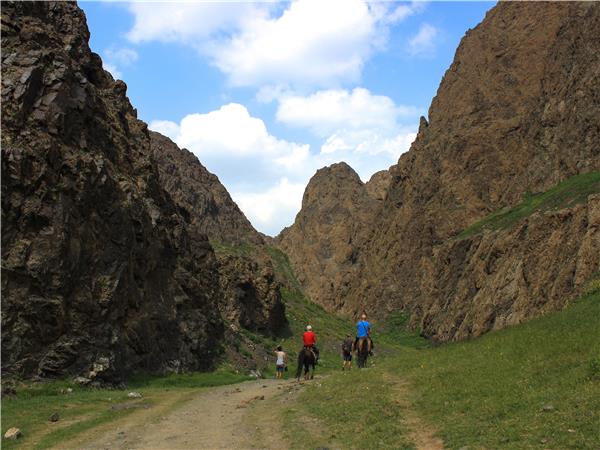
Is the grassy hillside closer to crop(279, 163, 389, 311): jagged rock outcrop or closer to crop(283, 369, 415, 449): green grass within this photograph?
crop(283, 369, 415, 449): green grass

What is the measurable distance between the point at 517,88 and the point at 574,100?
24.2m

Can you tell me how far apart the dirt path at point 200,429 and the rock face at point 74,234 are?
9.49m

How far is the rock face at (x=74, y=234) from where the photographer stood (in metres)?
28.7

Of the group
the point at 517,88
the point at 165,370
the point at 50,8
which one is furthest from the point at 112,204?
the point at 517,88

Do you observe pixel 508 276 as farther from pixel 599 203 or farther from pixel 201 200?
pixel 201 200

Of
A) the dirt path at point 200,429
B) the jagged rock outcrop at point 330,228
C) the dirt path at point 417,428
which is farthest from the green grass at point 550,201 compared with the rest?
the jagged rock outcrop at point 330,228

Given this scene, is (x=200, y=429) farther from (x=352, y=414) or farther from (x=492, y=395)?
(x=492, y=395)

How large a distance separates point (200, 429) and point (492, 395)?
28.4 ft

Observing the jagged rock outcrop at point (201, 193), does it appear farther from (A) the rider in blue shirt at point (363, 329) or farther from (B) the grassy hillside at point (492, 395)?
(B) the grassy hillside at point (492, 395)

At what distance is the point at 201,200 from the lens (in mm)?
112125

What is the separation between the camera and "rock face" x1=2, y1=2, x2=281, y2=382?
28734 millimetres

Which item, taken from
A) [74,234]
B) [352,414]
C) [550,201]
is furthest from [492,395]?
[550,201]

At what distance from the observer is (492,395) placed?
16.4 meters

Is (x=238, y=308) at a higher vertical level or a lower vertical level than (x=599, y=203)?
lower
